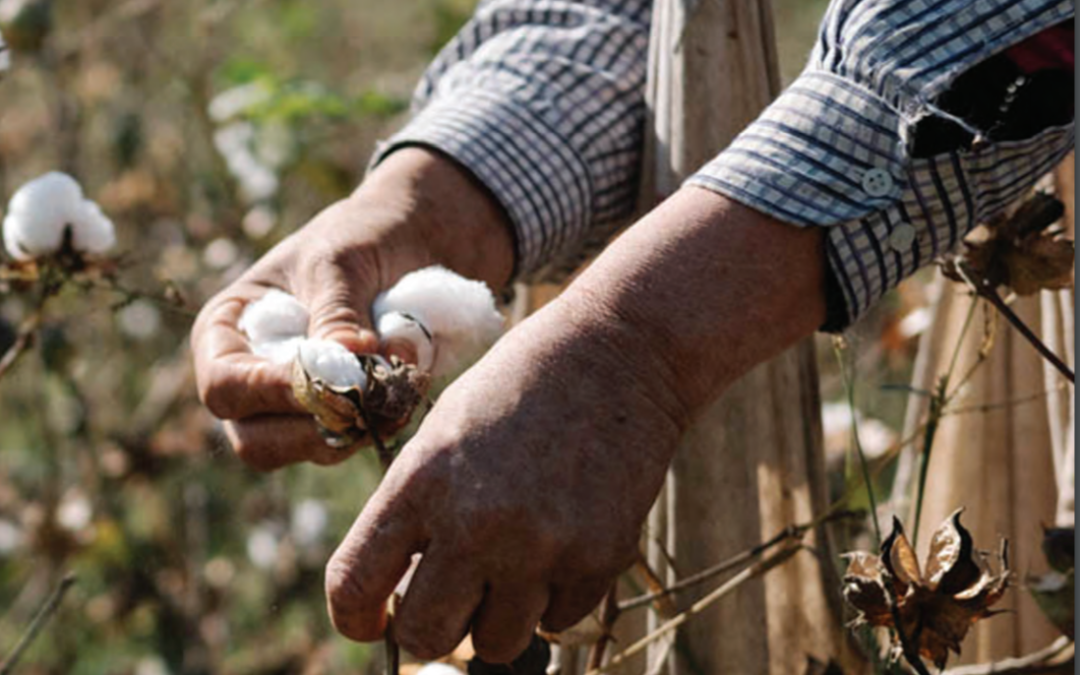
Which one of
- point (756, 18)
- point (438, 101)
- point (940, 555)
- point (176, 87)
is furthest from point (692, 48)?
point (176, 87)

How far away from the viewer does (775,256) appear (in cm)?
90

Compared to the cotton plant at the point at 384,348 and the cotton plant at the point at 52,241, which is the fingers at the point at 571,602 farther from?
the cotton plant at the point at 52,241

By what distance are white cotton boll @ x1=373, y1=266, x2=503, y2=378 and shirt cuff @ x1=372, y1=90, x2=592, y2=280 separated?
0.78ft

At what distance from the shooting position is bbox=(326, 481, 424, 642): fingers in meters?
0.82

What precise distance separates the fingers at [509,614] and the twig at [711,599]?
10.0 inches

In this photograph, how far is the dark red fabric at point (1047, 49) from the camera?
94 cm

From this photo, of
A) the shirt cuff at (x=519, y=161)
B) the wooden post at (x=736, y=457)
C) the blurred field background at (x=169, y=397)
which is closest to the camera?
the wooden post at (x=736, y=457)

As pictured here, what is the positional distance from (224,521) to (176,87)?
2.87ft

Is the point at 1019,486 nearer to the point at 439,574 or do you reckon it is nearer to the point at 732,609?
the point at 732,609

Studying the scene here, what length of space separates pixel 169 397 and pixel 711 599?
5.30 ft

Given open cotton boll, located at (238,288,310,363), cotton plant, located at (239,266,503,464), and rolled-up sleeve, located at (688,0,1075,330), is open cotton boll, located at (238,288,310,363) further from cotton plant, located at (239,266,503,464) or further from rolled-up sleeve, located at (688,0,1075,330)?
rolled-up sleeve, located at (688,0,1075,330)

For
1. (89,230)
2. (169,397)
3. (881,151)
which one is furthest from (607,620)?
(169,397)

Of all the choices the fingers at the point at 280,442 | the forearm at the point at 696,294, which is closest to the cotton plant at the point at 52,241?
the fingers at the point at 280,442

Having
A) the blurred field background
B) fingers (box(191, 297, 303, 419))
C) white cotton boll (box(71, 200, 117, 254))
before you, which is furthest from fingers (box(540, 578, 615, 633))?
the blurred field background
